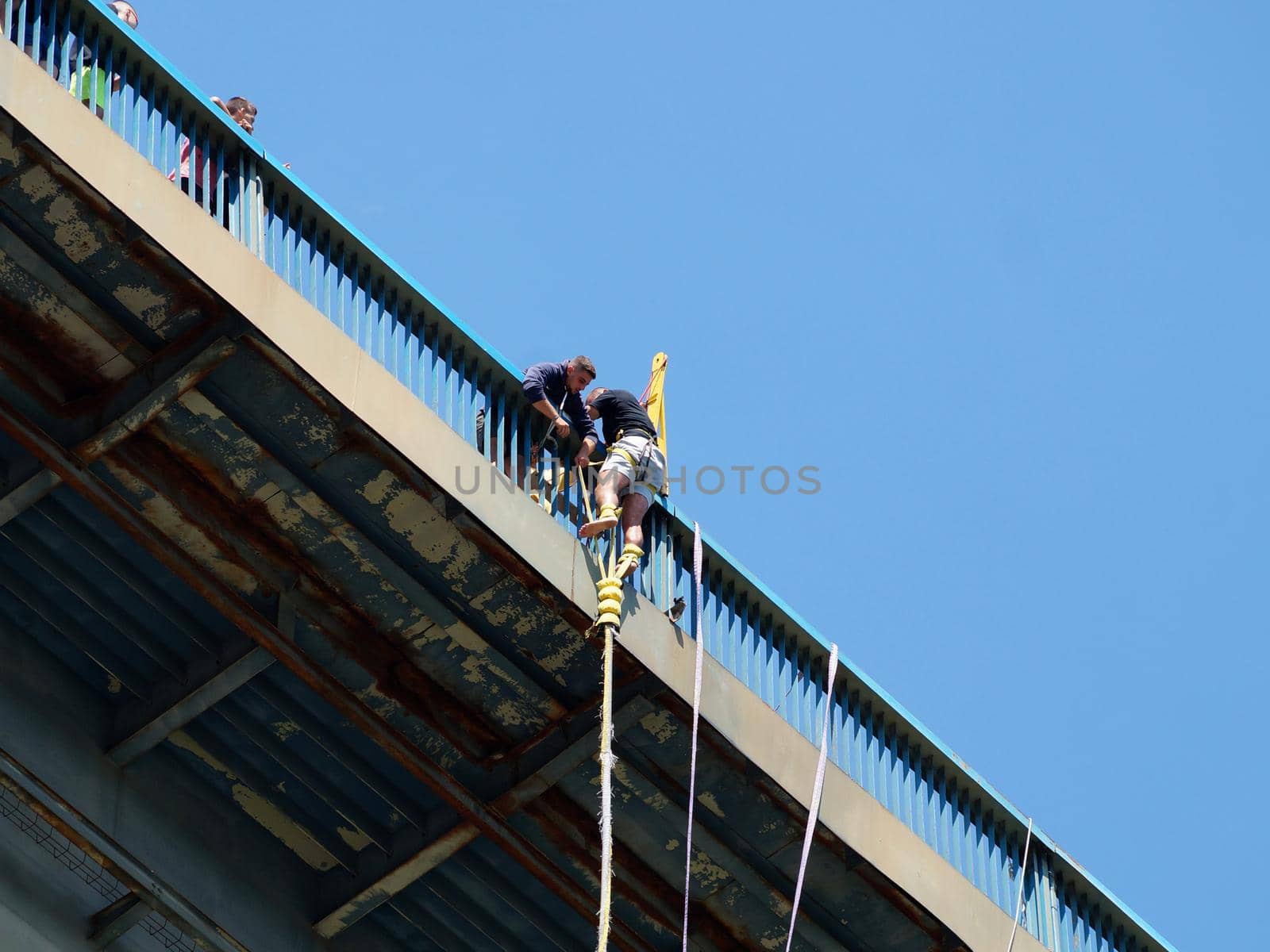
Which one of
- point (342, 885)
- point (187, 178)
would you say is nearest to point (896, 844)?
point (342, 885)

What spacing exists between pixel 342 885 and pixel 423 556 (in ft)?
10.4

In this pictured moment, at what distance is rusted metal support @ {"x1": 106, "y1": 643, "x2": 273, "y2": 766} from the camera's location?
17.1 m

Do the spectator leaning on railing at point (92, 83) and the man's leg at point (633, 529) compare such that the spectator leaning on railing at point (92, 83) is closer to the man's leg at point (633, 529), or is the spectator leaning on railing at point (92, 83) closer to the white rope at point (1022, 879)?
the man's leg at point (633, 529)

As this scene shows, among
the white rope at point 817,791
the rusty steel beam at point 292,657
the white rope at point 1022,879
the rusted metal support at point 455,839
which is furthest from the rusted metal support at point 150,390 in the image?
the white rope at point 1022,879

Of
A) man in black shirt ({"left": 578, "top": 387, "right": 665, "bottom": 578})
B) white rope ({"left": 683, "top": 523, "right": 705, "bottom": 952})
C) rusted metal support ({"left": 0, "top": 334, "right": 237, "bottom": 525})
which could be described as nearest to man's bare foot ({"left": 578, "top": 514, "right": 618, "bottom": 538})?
man in black shirt ({"left": 578, "top": 387, "right": 665, "bottom": 578})

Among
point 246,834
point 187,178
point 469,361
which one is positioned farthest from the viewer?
point 246,834

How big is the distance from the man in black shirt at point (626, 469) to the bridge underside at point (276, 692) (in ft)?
1.72

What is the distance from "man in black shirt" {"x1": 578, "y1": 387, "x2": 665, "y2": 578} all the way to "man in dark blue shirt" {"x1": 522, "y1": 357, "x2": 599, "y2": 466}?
0.15 meters

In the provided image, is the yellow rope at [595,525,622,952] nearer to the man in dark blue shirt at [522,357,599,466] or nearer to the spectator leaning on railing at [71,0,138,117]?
the man in dark blue shirt at [522,357,599,466]

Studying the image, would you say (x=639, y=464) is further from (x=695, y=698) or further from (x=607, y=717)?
(x=607, y=717)

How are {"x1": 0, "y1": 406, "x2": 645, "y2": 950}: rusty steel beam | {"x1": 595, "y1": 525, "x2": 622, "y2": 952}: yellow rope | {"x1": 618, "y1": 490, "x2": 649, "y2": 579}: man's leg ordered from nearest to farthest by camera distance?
1. {"x1": 595, "y1": 525, "x2": 622, "y2": 952}: yellow rope
2. {"x1": 0, "y1": 406, "x2": 645, "y2": 950}: rusty steel beam
3. {"x1": 618, "y1": 490, "x2": 649, "y2": 579}: man's leg

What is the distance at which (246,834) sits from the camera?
18.0 m

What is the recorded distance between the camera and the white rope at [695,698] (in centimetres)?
1673

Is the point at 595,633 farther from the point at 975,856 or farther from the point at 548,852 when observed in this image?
the point at 975,856
